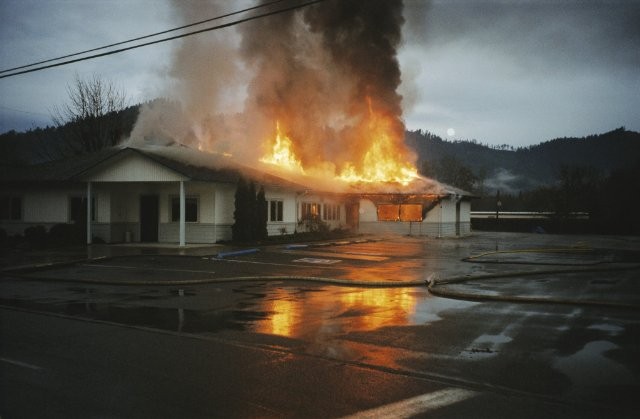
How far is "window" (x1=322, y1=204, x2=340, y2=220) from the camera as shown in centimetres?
3706

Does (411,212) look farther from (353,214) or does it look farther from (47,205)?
(47,205)

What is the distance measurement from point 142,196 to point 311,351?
2264 cm

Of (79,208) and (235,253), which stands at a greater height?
(79,208)

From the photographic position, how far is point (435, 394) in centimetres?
547

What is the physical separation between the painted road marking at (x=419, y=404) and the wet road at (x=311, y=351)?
0.02 m

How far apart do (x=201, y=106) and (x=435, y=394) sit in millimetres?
36956

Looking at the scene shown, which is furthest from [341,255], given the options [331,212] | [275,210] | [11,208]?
[11,208]

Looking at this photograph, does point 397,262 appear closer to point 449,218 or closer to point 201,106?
point 449,218

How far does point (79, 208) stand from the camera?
91.8 ft

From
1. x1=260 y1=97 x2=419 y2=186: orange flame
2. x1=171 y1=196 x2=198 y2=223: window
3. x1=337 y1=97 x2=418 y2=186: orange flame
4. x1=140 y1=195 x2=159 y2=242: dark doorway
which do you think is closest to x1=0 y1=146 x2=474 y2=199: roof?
x1=171 y1=196 x2=198 y2=223: window

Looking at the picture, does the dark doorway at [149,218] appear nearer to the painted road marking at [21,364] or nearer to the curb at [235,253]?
the curb at [235,253]

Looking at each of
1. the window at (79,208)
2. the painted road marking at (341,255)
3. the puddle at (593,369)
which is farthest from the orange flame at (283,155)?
the puddle at (593,369)

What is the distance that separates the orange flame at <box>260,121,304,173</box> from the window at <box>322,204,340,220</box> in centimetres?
425

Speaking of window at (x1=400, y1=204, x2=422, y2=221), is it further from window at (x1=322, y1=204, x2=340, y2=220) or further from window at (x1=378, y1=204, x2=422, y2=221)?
window at (x1=322, y1=204, x2=340, y2=220)
